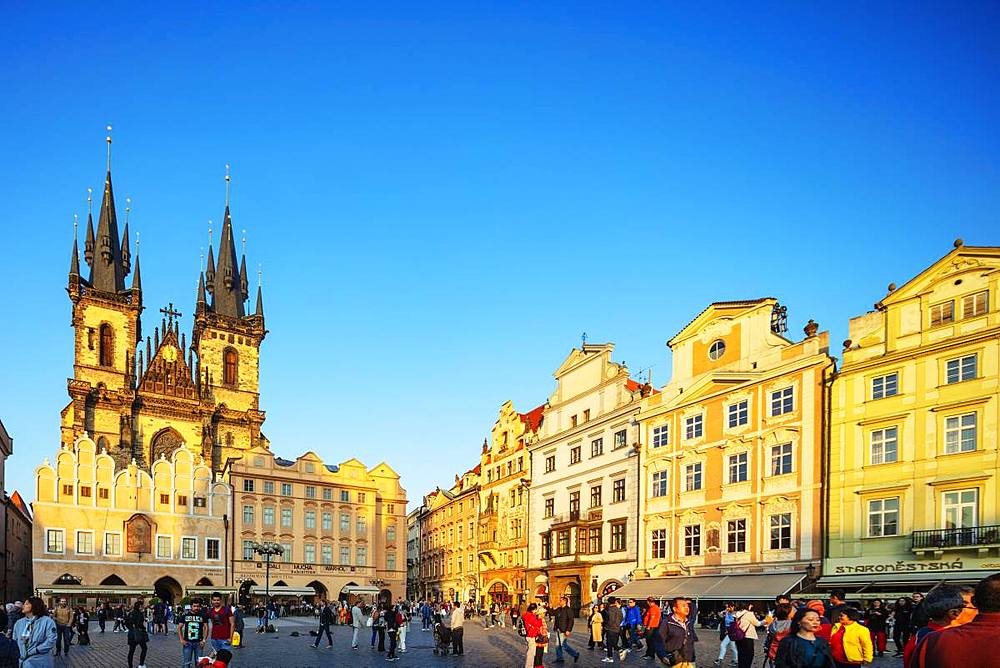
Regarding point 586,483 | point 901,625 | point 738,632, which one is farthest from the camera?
point 586,483

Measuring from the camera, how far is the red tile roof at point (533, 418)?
61319 millimetres

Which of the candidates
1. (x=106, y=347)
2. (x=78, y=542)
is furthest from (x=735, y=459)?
(x=106, y=347)

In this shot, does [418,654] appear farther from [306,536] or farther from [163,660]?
[306,536]

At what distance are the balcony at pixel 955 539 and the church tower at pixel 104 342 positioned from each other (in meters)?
62.4

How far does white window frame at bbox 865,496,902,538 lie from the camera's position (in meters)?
34.0

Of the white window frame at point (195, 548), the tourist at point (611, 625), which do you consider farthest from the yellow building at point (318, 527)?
the tourist at point (611, 625)

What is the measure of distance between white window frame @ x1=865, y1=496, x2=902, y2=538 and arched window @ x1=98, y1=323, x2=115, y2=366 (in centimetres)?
6384

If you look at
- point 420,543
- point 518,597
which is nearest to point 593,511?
point 518,597

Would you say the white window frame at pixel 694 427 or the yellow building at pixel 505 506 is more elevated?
the white window frame at pixel 694 427

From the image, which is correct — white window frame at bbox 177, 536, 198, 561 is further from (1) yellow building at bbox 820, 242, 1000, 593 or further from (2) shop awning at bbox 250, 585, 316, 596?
(1) yellow building at bbox 820, 242, 1000, 593

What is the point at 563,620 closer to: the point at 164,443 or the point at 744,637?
the point at 744,637

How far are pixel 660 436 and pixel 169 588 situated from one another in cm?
3882

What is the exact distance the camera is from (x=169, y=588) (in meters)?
65.4

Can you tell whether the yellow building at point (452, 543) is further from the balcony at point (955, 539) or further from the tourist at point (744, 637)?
the tourist at point (744, 637)
